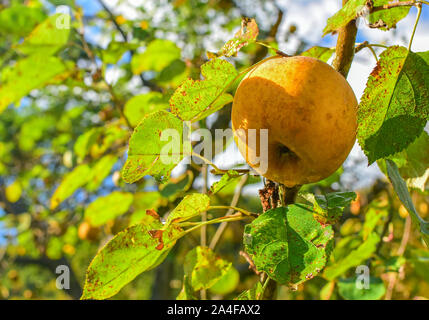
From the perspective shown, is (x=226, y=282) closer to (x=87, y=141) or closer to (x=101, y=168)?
(x=101, y=168)

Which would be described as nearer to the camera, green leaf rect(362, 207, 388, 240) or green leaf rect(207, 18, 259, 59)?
green leaf rect(207, 18, 259, 59)

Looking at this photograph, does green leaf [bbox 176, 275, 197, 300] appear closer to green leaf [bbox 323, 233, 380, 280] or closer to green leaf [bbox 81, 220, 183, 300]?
green leaf [bbox 81, 220, 183, 300]

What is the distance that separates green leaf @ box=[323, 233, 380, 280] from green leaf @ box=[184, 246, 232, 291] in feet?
1.43

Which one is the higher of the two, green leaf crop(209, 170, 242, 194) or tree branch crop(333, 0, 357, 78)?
tree branch crop(333, 0, 357, 78)

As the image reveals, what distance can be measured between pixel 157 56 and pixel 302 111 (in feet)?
4.47

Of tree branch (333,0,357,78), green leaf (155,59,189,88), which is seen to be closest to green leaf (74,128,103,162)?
green leaf (155,59,189,88)

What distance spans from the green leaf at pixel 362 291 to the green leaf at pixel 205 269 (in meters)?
0.45

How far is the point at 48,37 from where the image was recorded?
146cm

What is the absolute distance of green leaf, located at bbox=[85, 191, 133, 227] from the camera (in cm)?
178

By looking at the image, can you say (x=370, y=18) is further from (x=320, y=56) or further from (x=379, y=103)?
(x=379, y=103)

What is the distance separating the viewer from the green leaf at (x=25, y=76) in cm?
144

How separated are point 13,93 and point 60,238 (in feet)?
7.49

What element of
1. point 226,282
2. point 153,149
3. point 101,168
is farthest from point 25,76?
point 226,282

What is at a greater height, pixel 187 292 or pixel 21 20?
pixel 21 20
